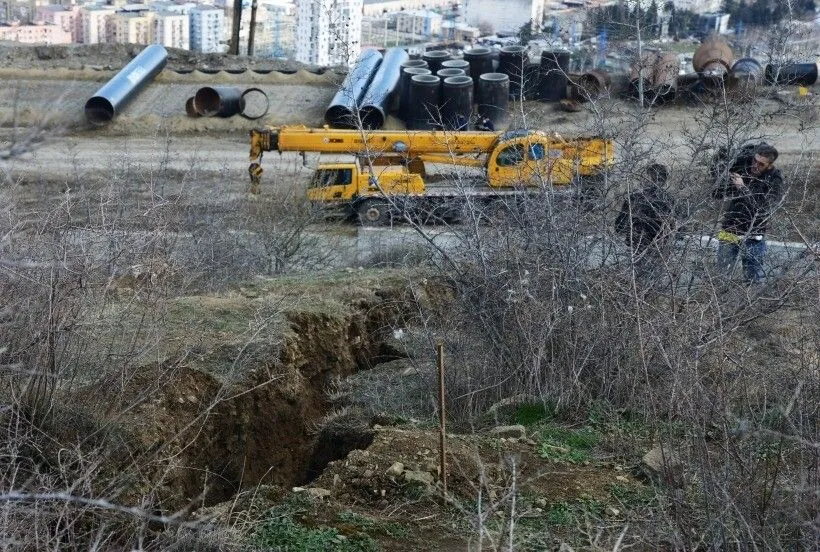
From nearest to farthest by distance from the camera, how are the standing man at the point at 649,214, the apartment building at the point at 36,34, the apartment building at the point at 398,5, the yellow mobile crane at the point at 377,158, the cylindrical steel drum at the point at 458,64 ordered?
the standing man at the point at 649,214
the yellow mobile crane at the point at 377,158
the cylindrical steel drum at the point at 458,64
the apartment building at the point at 36,34
the apartment building at the point at 398,5

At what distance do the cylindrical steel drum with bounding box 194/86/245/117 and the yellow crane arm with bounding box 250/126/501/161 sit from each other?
18.6 ft

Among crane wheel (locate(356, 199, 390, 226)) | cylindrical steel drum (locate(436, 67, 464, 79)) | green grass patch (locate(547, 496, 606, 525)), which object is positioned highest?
cylindrical steel drum (locate(436, 67, 464, 79))

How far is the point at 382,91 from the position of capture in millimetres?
22641

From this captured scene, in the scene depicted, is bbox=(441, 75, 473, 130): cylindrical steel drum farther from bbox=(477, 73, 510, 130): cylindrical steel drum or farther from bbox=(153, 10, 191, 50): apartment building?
bbox=(153, 10, 191, 50): apartment building

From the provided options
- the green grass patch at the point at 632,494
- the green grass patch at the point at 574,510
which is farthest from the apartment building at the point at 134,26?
the green grass patch at the point at 574,510

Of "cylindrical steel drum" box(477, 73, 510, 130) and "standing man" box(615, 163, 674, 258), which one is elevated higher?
"standing man" box(615, 163, 674, 258)

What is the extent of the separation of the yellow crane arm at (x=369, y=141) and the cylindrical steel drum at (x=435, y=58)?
7.35m

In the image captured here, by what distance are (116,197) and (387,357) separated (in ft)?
9.47

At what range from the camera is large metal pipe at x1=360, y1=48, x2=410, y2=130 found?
2164 cm

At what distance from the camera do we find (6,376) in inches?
261

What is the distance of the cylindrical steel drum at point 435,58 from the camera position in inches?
1003

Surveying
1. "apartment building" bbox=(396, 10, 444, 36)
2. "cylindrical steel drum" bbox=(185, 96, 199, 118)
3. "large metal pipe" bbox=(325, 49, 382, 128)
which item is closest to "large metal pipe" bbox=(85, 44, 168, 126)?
"cylindrical steel drum" bbox=(185, 96, 199, 118)

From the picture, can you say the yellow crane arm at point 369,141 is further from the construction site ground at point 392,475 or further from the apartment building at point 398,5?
the apartment building at point 398,5

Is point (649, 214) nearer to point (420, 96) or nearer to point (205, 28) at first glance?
point (420, 96)
